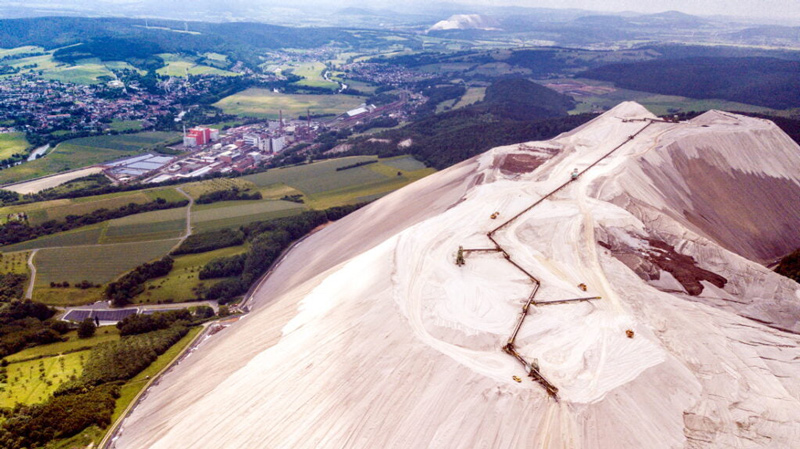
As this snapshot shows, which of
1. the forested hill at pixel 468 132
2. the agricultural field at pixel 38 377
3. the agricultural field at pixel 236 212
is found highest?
the forested hill at pixel 468 132

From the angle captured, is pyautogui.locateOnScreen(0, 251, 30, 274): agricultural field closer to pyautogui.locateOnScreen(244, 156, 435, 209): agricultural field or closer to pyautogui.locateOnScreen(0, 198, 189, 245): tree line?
pyautogui.locateOnScreen(0, 198, 189, 245): tree line

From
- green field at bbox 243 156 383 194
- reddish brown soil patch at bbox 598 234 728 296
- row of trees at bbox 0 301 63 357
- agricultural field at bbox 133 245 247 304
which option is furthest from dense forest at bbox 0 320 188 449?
green field at bbox 243 156 383 194

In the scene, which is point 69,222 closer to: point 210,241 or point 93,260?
point 93,260

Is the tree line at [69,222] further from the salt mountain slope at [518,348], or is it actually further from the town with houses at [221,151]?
the salt mountain slope at [518,348]

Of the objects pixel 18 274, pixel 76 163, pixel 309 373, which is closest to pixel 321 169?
pixel 18 274

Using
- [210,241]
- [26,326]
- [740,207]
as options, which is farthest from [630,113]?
[26,326]

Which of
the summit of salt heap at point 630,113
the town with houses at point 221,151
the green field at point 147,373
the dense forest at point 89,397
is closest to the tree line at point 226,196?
the town with houses at point 221,151

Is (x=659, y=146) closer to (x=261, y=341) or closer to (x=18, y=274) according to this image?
(x=261, y=341)
